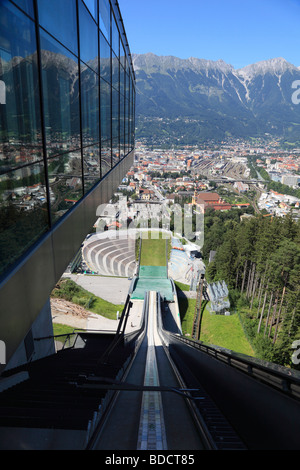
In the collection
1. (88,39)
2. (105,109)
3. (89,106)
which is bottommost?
(89,106)

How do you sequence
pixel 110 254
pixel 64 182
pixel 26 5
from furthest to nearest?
1. pixel 110 254
2. pixel 64 182
3. pixel 26 5

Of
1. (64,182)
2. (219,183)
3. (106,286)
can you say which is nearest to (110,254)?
(106,286)

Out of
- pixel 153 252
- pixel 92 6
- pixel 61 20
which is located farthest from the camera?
pixel 153 252

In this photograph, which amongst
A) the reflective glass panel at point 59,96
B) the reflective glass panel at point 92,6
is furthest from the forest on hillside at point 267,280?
the reflective glass panel at point 92,6

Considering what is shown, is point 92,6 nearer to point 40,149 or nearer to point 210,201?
point 40,149

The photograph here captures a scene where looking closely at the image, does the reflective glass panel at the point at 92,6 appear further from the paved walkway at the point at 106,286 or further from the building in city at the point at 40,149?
the paved walkway at the point at 106,286

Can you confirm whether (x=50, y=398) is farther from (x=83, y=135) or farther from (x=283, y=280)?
(x=283, y=280)

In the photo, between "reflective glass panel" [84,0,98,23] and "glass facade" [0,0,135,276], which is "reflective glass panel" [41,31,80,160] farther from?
"reflective glass panel" [84,0,98,23]
